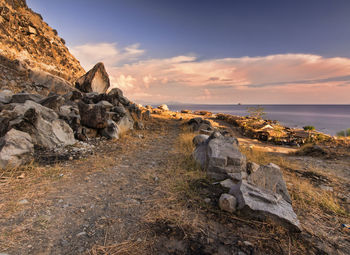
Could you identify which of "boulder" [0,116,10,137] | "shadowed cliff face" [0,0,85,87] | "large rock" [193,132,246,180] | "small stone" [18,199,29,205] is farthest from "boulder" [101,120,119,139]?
"shadowed cliff face" [0,0,85,87]

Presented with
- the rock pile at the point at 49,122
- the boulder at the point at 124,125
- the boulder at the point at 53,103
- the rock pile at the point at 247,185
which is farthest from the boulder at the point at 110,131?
the rock pile at the point at 247,185

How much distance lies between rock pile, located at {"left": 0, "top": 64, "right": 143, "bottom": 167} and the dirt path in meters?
1.20

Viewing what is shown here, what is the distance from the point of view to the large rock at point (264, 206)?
2.49 m

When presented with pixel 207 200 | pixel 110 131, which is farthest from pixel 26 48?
pixel 207 200

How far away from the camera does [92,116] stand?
24.1ft

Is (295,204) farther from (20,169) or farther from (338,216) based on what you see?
(20,169)

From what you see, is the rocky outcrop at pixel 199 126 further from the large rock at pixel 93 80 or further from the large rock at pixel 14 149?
the large rock at pixel 14 149

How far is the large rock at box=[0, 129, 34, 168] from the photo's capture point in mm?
3820

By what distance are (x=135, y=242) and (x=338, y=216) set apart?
3465 mm

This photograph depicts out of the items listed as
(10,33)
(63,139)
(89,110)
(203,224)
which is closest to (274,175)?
(203,224)

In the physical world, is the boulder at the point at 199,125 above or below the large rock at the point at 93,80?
below

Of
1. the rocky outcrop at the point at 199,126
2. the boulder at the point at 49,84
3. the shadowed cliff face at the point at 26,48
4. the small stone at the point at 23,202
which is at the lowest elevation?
the small stone at the point at 23,202

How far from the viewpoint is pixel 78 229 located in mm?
2396

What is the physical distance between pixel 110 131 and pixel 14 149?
377cm
